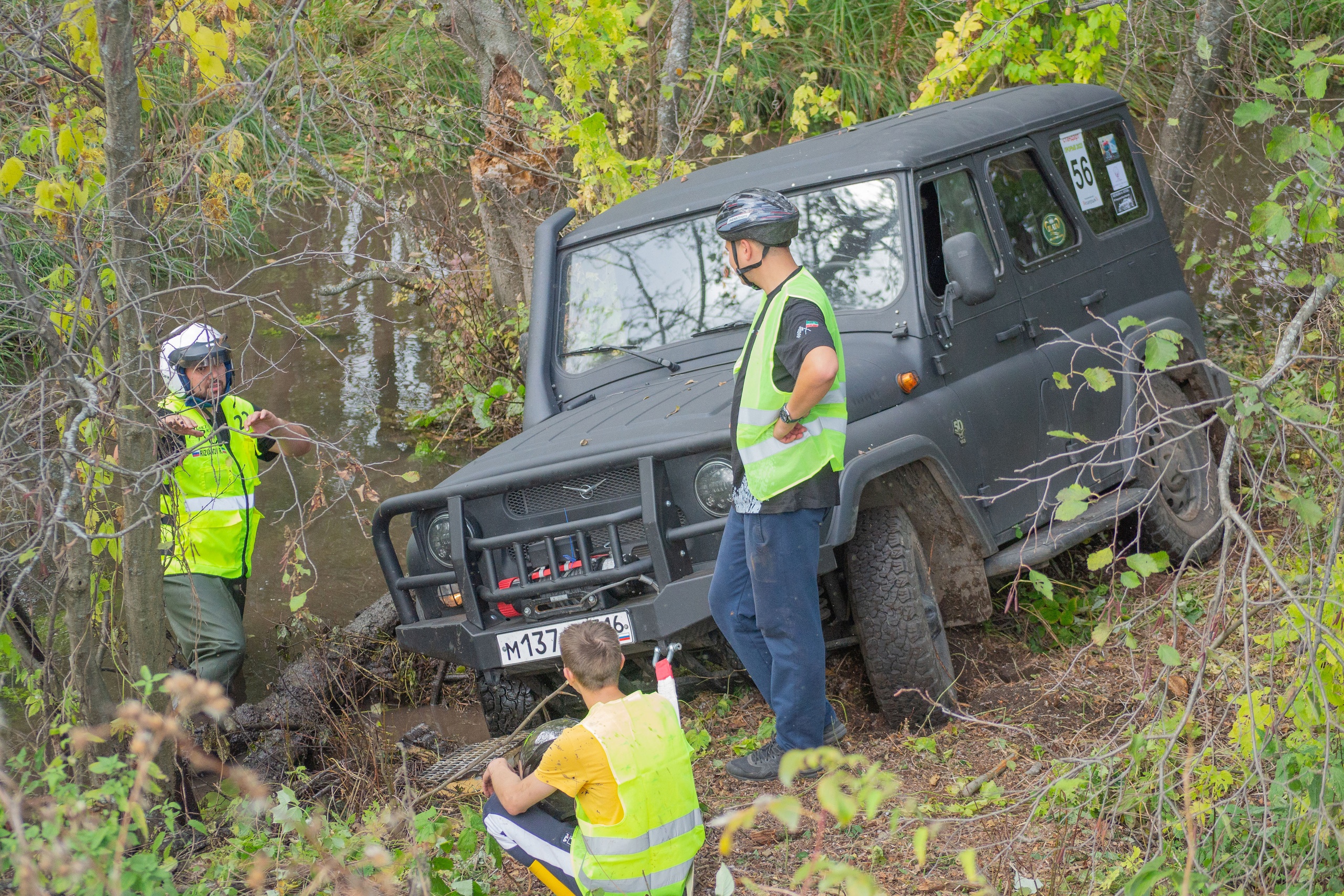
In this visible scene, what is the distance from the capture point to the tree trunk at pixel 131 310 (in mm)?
3488

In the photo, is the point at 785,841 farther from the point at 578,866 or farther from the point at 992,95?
the point at 992,95

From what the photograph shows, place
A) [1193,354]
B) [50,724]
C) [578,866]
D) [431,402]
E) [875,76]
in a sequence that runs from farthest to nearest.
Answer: [875,76], [431,402], [1193,354], [50,724], [578,866]

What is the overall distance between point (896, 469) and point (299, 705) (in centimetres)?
258

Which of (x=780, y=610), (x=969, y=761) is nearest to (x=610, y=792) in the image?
(x=780, y=610)

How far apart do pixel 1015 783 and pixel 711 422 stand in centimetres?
146

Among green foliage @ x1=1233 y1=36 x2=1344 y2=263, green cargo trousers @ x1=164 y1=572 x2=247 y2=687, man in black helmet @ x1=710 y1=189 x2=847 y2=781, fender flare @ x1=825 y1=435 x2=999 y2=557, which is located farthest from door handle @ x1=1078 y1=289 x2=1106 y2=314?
green cargo trousers @ x1=164 y1=572 x2=247 y2=687

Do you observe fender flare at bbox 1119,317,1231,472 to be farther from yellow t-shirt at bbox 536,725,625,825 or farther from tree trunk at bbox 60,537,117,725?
tree trunk at bbox 60,537,117,725

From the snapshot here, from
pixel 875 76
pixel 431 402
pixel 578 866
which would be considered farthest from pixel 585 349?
pixel 875 76

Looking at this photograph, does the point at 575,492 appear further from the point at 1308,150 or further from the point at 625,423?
the point at 1308,150

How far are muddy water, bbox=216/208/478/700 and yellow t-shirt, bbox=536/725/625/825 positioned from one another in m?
1.40

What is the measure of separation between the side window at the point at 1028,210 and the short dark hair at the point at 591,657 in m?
2.65

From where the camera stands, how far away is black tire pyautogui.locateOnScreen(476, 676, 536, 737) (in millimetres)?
4676

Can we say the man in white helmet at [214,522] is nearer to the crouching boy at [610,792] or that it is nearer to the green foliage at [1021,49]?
the crouching boy at [610,792]

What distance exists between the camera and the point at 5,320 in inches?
162
